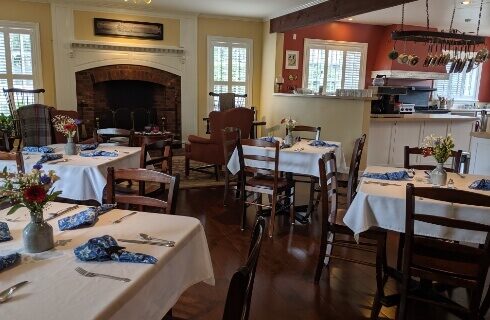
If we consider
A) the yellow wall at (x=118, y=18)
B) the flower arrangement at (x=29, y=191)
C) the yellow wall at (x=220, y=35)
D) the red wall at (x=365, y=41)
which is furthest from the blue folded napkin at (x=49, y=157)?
the red wall at (x=365, y=41)

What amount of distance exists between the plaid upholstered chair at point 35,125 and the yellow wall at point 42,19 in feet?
8.57

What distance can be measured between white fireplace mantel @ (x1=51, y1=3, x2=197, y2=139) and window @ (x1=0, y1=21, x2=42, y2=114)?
0.35 meters

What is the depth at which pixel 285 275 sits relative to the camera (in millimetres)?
3016

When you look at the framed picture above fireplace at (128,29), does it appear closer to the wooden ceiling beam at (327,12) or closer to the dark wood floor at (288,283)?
the wooden ceiling beam at (327,12)

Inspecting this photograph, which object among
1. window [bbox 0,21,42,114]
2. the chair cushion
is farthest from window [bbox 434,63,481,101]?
window [bbox 0,21,42,114]

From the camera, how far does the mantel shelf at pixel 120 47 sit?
7.25 m

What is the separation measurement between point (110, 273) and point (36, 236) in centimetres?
39

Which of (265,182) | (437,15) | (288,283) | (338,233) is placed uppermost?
(437,15)

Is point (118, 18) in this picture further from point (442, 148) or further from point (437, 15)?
point (442, 148)

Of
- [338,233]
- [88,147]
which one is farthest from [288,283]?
[88,147]

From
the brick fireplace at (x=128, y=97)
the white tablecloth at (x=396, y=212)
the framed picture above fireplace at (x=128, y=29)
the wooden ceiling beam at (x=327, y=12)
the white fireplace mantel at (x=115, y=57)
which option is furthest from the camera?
the brick fireplace at (x=128, y=97)

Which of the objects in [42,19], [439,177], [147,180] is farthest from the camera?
[42,19]

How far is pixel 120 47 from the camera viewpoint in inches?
296

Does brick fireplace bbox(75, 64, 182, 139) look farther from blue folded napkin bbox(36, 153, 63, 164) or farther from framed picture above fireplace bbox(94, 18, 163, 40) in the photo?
blue folded napkin bbox(36, 153, 63, 164)
